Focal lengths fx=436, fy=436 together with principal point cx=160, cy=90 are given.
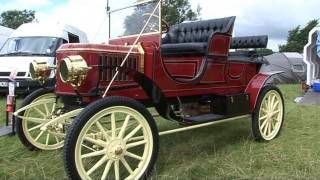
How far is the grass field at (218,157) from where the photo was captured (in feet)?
14.4

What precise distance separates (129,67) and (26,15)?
65.5 m

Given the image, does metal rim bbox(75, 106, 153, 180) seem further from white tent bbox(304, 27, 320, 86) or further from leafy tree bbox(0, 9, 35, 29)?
leafy tree bbox(0, 9, 35, 29)

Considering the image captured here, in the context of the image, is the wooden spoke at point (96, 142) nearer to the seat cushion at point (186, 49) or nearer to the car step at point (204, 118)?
the car step at point (204, 118)

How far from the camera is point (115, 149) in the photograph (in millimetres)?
3867

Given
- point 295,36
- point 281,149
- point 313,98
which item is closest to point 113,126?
point 281,149

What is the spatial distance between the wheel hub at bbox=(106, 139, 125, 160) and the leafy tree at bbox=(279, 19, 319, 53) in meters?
45.4

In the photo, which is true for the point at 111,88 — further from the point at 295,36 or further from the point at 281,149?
the point at 295,36

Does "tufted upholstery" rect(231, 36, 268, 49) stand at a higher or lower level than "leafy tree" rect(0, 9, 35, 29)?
lower

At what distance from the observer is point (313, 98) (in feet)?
34.3

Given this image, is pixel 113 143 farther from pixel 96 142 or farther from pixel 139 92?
pixel 139 92

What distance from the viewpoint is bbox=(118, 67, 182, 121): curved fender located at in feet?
14.0

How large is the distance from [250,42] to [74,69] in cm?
327

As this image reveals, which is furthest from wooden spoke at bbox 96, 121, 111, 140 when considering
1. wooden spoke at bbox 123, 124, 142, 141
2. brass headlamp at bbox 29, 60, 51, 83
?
brass headlamp at bbox 29, 60, 51, 83

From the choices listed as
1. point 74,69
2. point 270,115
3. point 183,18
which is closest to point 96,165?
point 74,69
